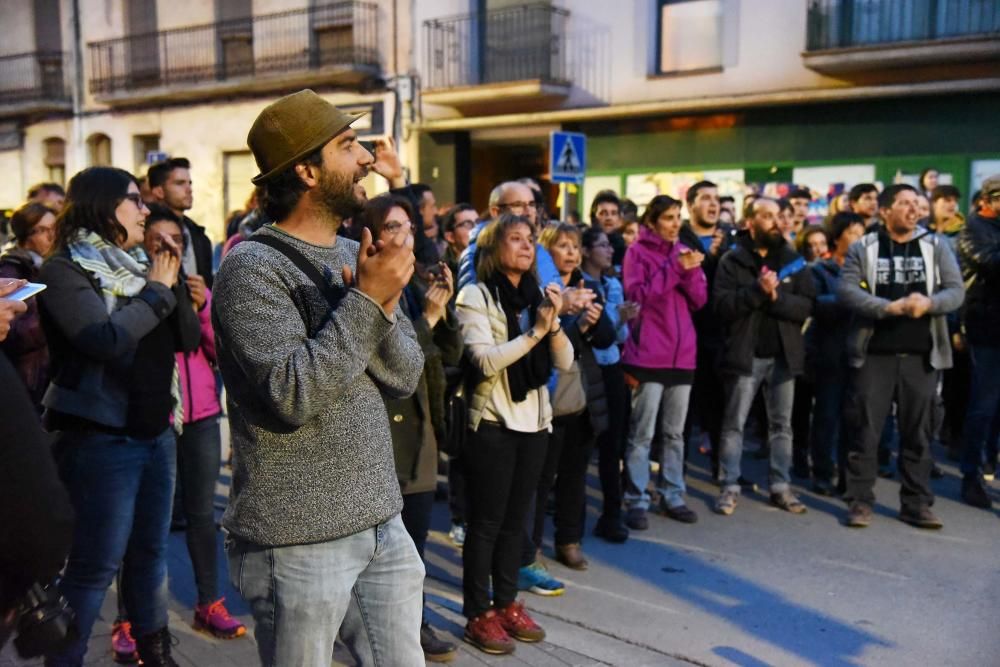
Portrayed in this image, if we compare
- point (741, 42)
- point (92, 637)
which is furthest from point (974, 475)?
point (741, 42)

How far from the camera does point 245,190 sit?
2209 centimetres

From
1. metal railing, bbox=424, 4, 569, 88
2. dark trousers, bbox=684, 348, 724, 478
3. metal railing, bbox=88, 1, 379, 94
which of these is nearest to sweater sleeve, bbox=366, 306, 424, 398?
dark trousers, bbox=684, 348, 724, 478

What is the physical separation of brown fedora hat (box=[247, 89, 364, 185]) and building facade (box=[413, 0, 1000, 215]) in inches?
528

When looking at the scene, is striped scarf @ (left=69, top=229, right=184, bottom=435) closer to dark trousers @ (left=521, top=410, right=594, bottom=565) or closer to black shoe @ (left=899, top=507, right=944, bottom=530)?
dark trousers @ (left=521, top=410, right=594, bottom=565)

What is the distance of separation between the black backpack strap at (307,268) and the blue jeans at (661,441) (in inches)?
162

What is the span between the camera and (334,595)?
91.0 inches

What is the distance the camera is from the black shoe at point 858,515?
Answer: 602 centimetres

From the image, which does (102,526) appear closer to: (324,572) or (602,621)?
(324,572)

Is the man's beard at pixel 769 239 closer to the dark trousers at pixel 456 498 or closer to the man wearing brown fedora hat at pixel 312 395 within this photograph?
the dark trousers at pixel 456 498

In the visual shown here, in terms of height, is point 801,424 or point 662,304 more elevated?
point 662,304

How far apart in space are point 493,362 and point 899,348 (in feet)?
10.1

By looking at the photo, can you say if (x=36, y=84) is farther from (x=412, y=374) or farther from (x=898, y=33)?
(x=412, y=374)

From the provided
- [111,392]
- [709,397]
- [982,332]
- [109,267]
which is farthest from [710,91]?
[111,392]

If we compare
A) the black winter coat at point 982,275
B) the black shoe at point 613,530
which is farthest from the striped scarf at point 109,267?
the black winter coat at point 982,275
